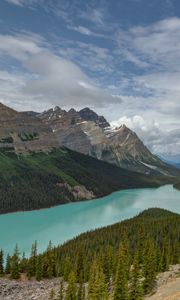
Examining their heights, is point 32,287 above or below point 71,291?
below

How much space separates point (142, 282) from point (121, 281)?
257 inches

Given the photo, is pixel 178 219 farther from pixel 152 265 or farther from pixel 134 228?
pixel 152 265

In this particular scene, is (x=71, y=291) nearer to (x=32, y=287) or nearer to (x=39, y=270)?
(x=32, y=287)

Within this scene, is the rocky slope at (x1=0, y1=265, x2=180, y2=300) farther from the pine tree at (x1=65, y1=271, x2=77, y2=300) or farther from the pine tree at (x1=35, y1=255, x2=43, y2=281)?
the pine tree at (x1=65, y1=271, x2=77, y2=300)

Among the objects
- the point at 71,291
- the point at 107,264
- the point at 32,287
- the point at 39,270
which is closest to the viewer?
the point at 71,291

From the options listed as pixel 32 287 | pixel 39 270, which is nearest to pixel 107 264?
pixel 39 270

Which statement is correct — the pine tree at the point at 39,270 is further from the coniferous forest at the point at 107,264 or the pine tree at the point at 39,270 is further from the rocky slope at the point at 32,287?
the rocky slope at the point at 32,287

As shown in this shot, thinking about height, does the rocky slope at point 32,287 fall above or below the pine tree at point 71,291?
below

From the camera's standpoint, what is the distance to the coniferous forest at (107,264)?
5812 centimetres

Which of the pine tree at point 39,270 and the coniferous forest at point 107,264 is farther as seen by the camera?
the pine tree at point 39,270

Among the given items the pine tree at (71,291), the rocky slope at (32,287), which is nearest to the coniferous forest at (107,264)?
the pine tree at (71,291)

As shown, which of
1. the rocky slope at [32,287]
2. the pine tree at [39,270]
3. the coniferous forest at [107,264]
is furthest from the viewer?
the pine tree at [39,270]

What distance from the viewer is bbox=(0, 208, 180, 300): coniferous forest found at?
58125 mm

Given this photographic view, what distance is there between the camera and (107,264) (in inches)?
3339
